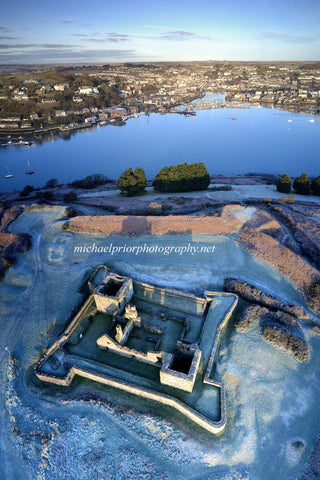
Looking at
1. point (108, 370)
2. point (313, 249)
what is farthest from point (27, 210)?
point (313, 249)

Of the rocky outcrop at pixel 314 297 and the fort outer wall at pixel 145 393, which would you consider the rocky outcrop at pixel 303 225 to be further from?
the fort outer wall at pixel 145 393

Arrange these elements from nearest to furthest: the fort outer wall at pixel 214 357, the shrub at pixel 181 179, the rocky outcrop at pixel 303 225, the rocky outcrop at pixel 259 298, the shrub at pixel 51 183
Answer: the fort outer wall at pixel 214 357 → the rocky outcrop at pixel 259 298 → the rocky outcrop at pixel 303 225 → the shrub at pixel 181 179 → the shrub at pixel 51 183

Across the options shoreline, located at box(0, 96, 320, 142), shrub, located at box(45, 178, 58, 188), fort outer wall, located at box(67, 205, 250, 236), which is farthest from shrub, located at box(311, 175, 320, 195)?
shoreline, located at box(0, 96, 320, 142)

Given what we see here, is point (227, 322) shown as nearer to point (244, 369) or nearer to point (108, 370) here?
point (244, 369)

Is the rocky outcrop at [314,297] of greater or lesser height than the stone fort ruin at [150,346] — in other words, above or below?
above

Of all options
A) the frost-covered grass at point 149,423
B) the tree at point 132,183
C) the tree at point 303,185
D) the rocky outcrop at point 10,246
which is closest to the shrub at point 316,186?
the tree at point 303,185

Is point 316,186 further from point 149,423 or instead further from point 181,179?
point 149,423

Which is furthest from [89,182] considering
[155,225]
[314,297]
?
[314,297]
